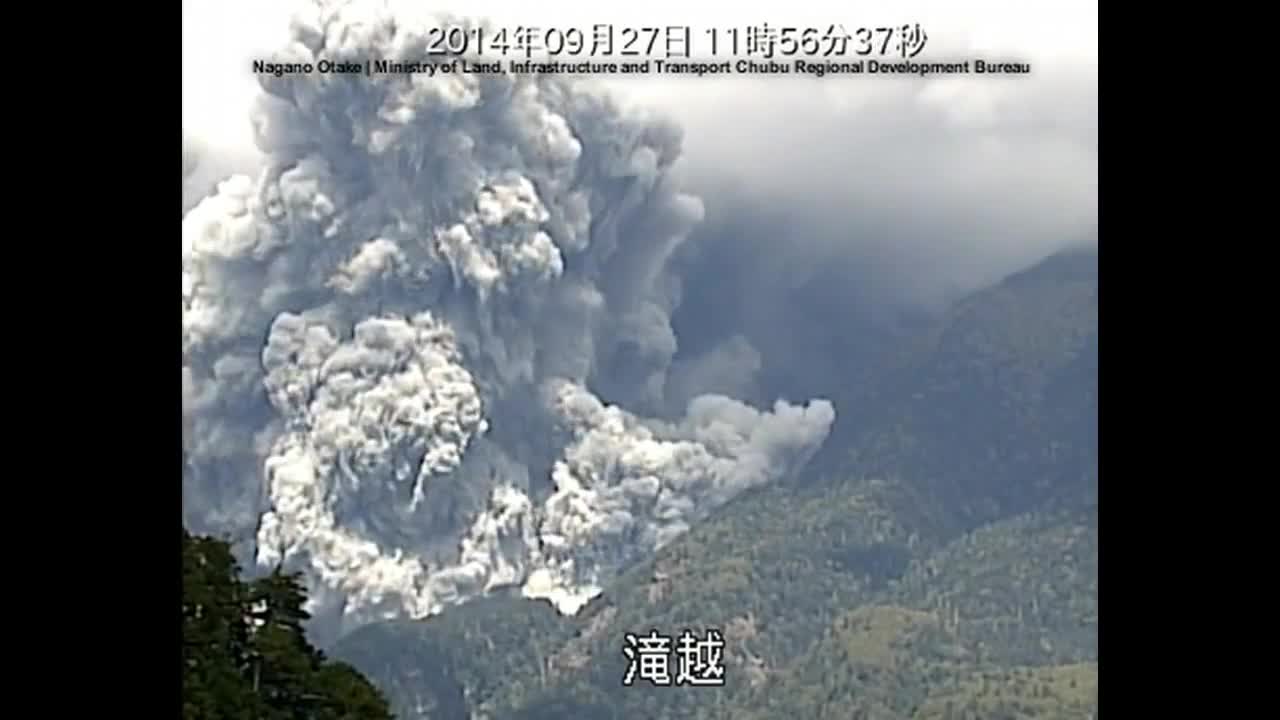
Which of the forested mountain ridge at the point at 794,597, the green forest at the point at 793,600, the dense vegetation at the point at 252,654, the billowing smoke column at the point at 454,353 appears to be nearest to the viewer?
the dense vegetation at the point at 252,654

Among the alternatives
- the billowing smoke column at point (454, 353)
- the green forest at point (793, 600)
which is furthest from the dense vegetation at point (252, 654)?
the billowing smoke column at point (454, 353)

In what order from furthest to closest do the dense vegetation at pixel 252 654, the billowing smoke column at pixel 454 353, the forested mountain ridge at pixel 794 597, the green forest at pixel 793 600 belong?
the forested mountain ridge at pixel 794 597 < the green forest at pixel 793 600 < the billowing smoke column at pixel 454 353 < the dense vegetation at pixel 252 654

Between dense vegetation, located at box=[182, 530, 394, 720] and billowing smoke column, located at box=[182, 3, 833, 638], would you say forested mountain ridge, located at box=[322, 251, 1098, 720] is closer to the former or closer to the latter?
billowing smoke column, located at box=[182, 3, 833, 638]

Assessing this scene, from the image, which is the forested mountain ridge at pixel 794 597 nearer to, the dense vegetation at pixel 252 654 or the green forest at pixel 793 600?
the green forest at pixel 793 600

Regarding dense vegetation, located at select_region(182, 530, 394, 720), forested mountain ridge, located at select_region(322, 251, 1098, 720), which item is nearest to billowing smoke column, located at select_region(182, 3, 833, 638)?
forested mountain ridge, located at select_region(322, 251, 1098, 720)
